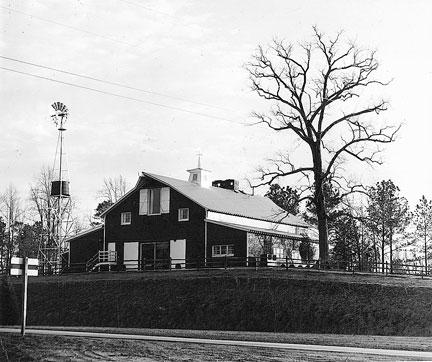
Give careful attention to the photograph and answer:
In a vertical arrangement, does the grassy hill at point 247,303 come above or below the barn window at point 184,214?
below

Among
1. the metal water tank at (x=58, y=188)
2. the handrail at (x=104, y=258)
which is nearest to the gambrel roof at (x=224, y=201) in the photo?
the handrail at (x=104, y=258)

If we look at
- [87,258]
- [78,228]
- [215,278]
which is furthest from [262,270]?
[78,228]

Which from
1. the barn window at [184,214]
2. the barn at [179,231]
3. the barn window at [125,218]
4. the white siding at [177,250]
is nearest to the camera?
the barn at [179,231]

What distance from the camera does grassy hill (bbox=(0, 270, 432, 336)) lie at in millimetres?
30761

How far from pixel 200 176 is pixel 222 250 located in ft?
26.8

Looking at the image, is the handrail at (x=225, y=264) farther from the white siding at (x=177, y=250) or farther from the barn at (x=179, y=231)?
the white siding at (x=177, y=250)

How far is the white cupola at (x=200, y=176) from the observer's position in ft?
166

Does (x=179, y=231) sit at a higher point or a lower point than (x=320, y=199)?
lower

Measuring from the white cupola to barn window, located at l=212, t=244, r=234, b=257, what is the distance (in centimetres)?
749

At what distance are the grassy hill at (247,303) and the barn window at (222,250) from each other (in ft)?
17.0

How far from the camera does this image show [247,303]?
32.8 metres

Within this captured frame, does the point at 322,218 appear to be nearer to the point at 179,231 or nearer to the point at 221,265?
the point at 221,265

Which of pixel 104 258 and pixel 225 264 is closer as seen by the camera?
pixel 225 264

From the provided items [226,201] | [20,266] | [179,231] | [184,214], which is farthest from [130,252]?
[20,266]
